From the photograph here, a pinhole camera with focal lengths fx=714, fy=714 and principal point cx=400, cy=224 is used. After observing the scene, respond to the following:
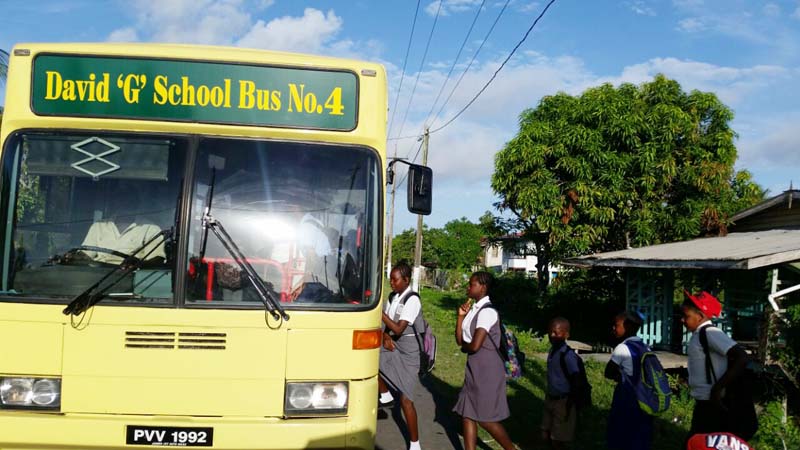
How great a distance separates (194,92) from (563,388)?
3.80 metres

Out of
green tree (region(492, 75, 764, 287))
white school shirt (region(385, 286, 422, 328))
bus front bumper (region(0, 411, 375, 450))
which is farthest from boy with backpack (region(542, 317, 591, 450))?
green tree (region(492, 75, 764, 287))

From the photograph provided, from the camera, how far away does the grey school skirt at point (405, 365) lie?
20.2 feet

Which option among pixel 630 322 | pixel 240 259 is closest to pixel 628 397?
pixel 630 322

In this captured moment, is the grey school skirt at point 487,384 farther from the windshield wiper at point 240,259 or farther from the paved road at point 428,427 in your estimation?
the windshield wiper at point 240,259

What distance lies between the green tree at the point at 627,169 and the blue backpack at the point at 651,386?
35.2 feet

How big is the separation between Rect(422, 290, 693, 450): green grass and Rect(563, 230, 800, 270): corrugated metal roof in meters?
1.92

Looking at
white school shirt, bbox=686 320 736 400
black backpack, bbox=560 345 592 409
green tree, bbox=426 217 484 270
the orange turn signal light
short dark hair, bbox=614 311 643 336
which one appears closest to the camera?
the orange turn signal light

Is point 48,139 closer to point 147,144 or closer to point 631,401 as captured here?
point 147,144

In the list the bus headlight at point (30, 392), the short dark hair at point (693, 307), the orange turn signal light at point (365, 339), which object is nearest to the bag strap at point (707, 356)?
the short dark hair at point (693, 307)

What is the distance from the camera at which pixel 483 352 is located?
5.66m

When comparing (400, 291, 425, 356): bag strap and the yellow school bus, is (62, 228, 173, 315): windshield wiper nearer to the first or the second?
the yellow school bus

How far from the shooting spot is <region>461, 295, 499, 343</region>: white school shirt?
5.56 meters

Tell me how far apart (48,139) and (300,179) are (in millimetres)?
1472

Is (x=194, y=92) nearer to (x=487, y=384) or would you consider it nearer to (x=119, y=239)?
(x=119, y=239)
